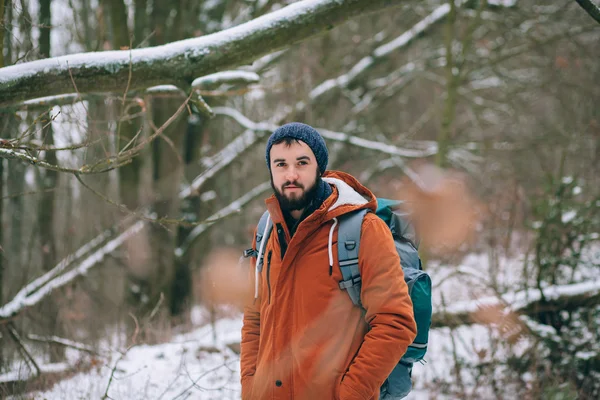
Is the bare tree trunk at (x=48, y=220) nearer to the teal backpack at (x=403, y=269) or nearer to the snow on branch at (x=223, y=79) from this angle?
the snow on branch at (x=223, y=79)

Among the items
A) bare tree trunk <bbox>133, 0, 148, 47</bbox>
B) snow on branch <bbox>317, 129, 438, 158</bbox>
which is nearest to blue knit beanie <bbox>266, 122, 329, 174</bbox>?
snow on branch <bbox>317, 129, 438, 158</bbox>

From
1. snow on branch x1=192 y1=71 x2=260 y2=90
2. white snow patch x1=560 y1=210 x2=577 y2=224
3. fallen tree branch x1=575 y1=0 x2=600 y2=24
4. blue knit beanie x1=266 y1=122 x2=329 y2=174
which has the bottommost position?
white snow patch x1=560 y1=210 x2=577 y2=224

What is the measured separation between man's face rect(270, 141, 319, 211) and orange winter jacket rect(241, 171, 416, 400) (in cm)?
7

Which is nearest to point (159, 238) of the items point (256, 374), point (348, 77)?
point (348, 77)

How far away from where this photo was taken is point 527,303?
4.63 meters

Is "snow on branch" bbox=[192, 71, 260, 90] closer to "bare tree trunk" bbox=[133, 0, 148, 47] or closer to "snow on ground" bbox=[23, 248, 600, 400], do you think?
"snow on ground" bbox=[23, 248, 600, 400]

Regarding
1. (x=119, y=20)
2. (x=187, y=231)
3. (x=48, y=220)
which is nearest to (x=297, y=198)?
(x=119, y=20)

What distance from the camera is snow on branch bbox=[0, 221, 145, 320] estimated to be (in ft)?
16.1

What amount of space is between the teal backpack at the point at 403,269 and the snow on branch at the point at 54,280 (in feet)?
13.4

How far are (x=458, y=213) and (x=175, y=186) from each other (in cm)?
546

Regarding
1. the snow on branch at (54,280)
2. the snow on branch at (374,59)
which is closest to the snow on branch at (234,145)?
the snow on branch at (374,59)

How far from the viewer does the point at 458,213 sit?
8867 millimetres

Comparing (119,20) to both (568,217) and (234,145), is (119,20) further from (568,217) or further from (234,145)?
(568,217)

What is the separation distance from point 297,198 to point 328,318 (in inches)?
20.8
